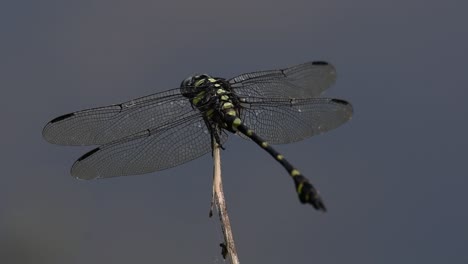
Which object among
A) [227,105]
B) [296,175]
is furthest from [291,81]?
[296,175]

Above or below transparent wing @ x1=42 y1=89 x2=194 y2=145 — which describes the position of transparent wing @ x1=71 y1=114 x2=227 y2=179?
below

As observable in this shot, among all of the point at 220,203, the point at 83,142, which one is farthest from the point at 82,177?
the point at 220,203

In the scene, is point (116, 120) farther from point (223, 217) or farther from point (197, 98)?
point (223, 217)

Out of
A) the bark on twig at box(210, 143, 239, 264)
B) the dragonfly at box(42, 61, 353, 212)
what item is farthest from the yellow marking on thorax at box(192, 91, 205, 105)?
the bark on twig at box(210, 143, 239, 264)

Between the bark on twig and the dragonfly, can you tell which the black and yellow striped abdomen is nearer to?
the dragonfly

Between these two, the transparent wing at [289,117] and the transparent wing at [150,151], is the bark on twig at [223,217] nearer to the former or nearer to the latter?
the transparent wing at [150,151]

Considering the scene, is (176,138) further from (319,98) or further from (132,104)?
(319,98)
